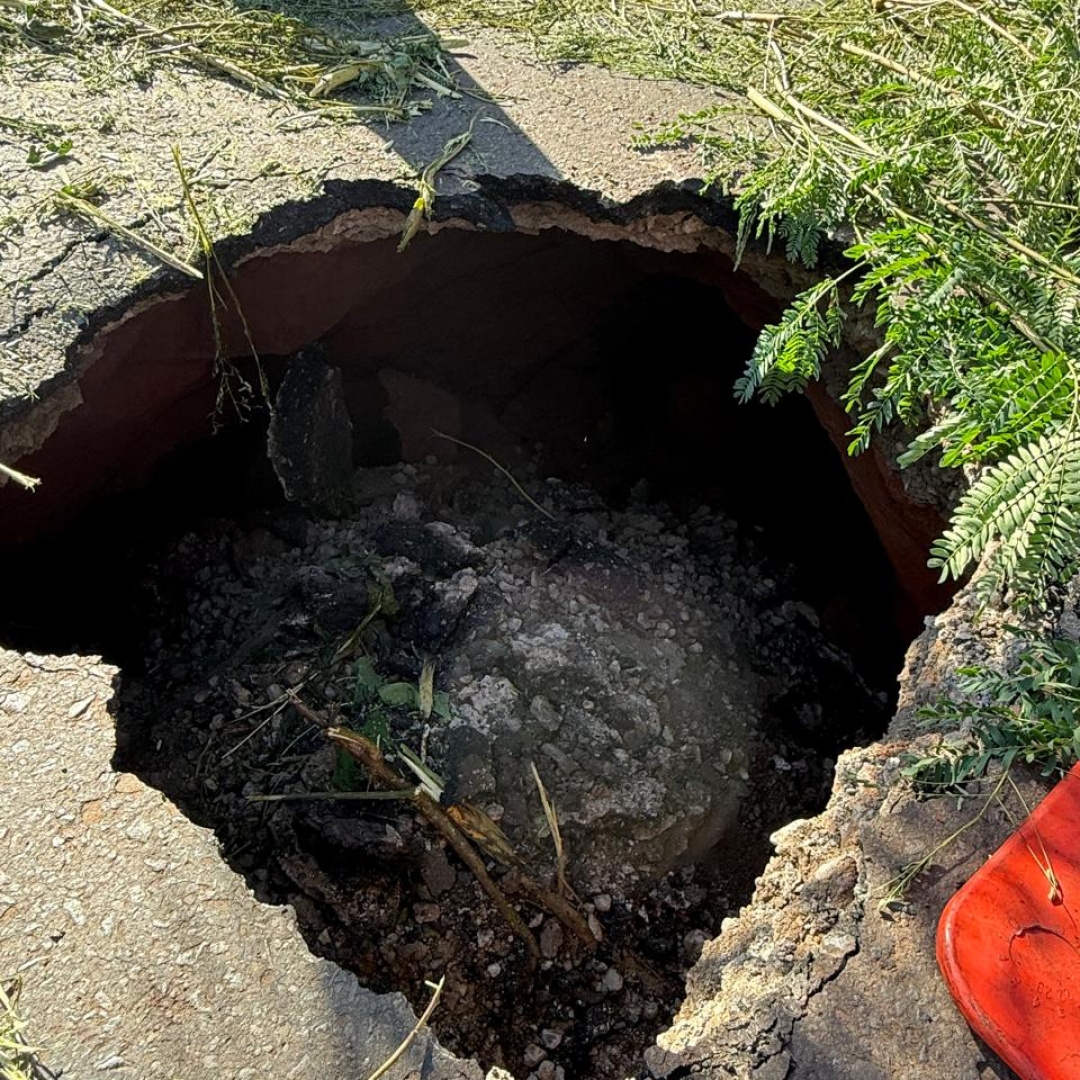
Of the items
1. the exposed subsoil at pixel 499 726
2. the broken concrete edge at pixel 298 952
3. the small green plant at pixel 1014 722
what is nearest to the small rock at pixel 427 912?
the exposed subsoil at pixel 499 726

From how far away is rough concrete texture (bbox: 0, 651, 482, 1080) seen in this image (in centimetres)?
135

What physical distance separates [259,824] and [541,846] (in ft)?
2.54

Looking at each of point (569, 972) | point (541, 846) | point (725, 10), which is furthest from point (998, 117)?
point (569, 972)

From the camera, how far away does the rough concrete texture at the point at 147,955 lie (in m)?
1.35

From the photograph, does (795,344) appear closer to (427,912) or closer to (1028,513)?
(1028,513)

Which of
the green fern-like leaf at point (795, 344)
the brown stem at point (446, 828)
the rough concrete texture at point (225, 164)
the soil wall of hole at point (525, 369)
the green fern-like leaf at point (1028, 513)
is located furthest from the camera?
the soil wall of hole at point (525, 369)

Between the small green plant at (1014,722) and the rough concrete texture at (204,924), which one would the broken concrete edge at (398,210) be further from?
the small green plant at (1014,722)

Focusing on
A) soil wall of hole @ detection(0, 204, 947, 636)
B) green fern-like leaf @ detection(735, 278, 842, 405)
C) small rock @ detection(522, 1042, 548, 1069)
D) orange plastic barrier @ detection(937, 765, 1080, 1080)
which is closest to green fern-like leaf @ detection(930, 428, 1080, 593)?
orange plastic barrier @ detection(937, 765, 1080, 1080)

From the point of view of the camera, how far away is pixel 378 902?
94.4 inches

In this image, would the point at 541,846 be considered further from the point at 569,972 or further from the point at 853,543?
the point at 853,543

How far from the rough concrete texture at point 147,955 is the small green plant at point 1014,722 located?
942 mm

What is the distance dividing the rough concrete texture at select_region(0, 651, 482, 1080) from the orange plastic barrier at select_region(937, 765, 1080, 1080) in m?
0.77

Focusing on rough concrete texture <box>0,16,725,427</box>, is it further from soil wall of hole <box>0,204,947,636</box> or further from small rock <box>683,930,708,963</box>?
small rock <box>683,930,708,963</box>

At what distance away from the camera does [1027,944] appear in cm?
141
